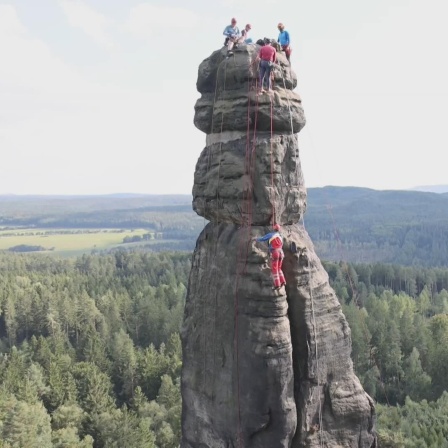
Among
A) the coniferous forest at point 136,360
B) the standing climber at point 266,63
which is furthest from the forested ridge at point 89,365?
the standing climber at point 266,63

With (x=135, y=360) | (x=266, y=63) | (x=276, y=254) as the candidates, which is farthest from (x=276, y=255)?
(x=135, y=360)

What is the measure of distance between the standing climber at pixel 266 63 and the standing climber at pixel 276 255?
19.6 ft

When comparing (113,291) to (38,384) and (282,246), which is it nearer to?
(38,384)

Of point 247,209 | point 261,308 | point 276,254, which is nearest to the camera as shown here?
point 276,254

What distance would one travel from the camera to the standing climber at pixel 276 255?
723 inches

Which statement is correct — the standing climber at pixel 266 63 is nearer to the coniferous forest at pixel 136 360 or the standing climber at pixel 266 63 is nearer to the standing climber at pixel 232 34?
the standing climber at pixel 232 34

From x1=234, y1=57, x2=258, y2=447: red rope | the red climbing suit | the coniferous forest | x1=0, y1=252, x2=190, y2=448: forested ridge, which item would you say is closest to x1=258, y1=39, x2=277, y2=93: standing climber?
x1=234, y1=57, x2=258, y2=447: red rope

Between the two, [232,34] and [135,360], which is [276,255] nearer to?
[232,34]

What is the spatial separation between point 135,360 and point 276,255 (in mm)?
50357

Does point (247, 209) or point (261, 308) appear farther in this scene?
point (247, 209)

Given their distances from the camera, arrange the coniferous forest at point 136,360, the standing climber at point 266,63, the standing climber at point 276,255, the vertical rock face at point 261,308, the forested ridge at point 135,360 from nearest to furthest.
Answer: the standing climber at point 276,255
the vertical rock face at point 261,308
the standing climber at point 266,63
the coniferous forest at point 136,360
the forested ridge at point 135,360

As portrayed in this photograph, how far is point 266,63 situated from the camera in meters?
19.2

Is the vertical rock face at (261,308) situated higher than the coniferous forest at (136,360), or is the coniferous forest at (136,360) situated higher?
the vertical rock face at (261,308)

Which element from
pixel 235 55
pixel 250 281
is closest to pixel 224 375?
pixel 250 281
